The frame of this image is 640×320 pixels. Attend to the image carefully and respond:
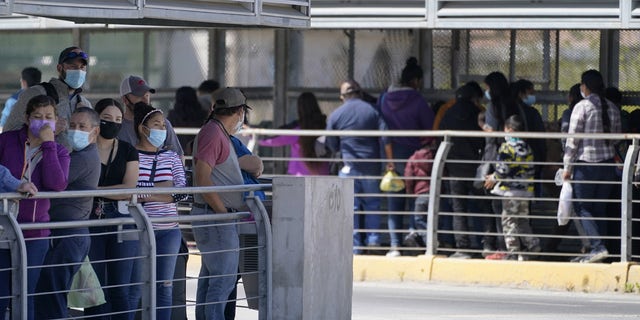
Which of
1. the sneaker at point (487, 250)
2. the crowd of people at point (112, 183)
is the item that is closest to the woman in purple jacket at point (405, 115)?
the sneaker at point (487, 250)

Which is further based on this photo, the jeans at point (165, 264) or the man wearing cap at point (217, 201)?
the man wearing cap at point (217, 201)

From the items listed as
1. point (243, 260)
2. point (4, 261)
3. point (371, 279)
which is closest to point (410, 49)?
point (371, 279)

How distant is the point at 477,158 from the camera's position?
16.6 m

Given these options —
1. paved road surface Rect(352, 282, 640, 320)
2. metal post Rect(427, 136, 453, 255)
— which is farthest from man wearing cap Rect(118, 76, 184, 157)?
metal post Rect(427, 136, 453, 255)

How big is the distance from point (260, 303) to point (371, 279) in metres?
6.25

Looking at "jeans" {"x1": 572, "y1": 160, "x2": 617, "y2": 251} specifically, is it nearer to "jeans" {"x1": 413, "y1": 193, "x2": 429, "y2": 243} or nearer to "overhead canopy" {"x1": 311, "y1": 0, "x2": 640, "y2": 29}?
"overhead canopy" {"x1": 311, "y1": 0, "x2": 640, "y2": 29}

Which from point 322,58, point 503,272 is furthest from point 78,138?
point 322,58

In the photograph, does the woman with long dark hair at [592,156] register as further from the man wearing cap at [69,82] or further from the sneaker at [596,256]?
the man wearing cap at [69,82]

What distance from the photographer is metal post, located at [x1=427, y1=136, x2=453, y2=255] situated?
15938 mm

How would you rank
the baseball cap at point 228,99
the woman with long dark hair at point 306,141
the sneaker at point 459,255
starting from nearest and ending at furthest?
the baseball cap at point 228,99, the sneaker at point 459,255, the woman with long dark hair at point 306,141

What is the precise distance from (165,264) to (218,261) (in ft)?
1.41

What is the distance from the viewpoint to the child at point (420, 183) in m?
16.8

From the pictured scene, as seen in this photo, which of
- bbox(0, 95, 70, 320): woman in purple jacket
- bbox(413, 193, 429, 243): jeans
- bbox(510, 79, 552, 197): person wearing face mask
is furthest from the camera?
bbox(413, 193, 429, 243): jeans

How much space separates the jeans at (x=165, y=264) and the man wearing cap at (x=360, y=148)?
7006 millimetres
